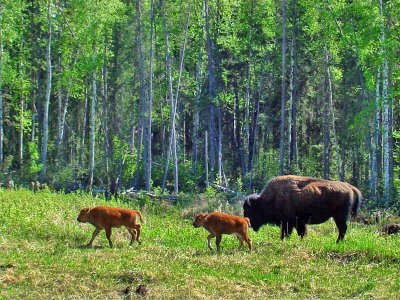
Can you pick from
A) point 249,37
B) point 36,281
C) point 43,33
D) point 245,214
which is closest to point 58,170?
point 43,33

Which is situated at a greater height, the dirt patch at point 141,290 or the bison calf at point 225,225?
the bison calf at point 225,225

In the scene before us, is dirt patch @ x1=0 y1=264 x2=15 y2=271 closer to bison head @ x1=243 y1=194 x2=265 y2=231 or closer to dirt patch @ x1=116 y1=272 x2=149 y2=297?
dirt patch @ x1=116 y1=272 x2=149 y2=297

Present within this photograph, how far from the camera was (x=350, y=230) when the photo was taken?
1705 cm

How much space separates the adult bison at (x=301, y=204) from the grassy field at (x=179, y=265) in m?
0.52

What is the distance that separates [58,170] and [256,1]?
46.1 feet

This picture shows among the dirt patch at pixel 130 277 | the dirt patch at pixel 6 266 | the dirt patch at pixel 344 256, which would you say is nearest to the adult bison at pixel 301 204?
the dirt patch at pixel 344 256

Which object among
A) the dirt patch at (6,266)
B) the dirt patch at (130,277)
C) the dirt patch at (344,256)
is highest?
the dirt patch at (6,266)

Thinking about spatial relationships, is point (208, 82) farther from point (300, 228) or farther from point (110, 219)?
point (110, 219)

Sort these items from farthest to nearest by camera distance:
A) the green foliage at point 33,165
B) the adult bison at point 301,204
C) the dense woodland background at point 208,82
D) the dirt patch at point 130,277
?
the green foliage at point 33,165 → the dense woodland background at point 208,82 → the adult bison at point 301,204 → the dirt patch at point 130,277

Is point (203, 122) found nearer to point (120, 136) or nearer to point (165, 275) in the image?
point (120, 136)

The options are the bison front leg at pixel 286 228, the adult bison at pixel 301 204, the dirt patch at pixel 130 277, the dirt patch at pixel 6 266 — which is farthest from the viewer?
the bison front leg at pixel 286 228

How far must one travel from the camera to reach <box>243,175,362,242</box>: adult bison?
15.4 metres

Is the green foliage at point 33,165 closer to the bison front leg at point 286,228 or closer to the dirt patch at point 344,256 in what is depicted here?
the bison front leg at point 286,228

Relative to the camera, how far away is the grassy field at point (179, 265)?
33.3 ft
